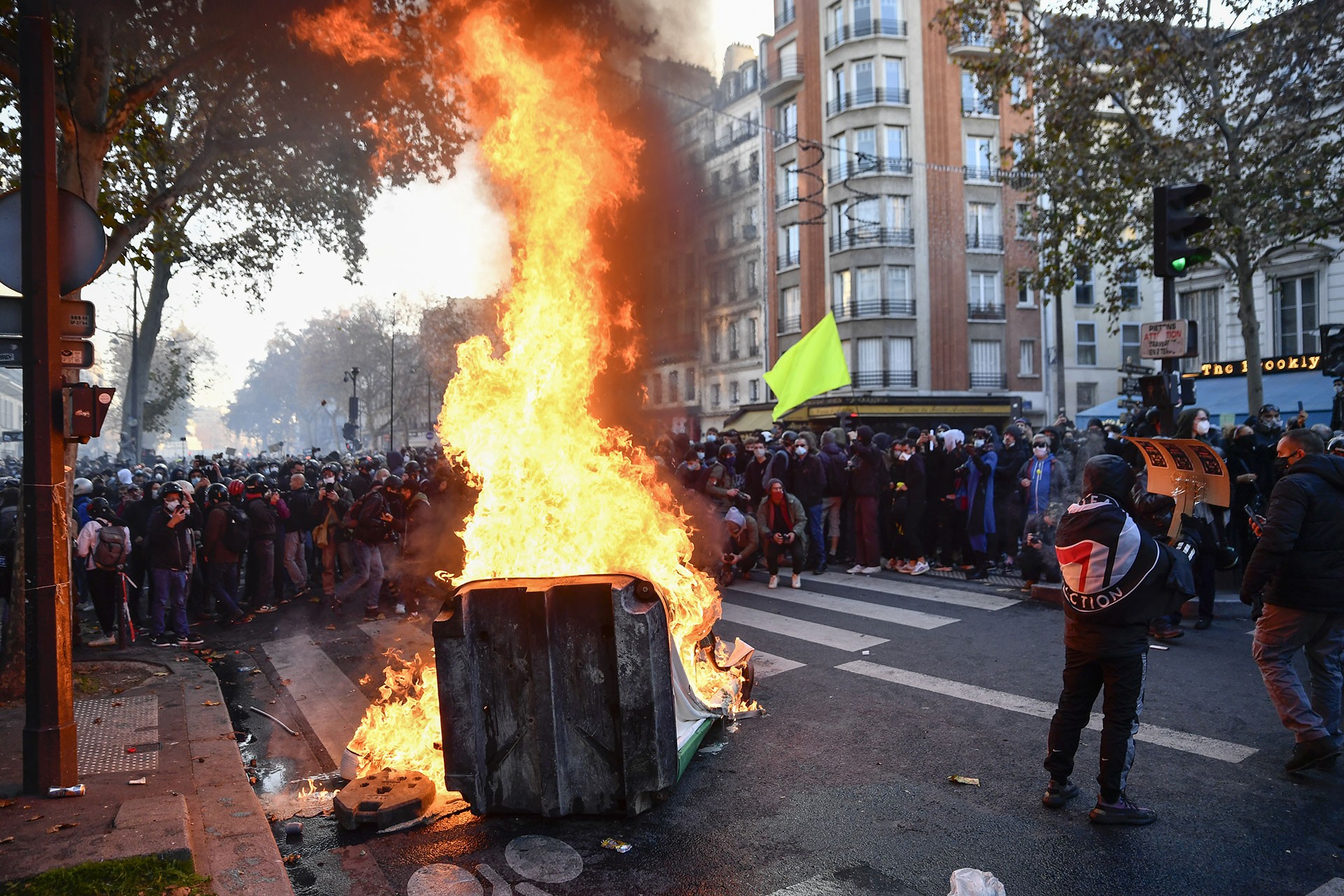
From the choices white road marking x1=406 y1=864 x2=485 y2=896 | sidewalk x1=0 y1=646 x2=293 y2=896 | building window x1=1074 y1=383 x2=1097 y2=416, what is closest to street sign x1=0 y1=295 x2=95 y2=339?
sidewalk x1=0 y1=646 x2=293 y2=896

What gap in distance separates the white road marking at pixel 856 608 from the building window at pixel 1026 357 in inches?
1122

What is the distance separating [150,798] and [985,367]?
35.1m

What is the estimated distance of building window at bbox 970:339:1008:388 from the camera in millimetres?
35469

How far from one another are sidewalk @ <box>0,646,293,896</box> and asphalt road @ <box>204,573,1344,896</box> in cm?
22

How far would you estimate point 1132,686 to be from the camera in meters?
4.31

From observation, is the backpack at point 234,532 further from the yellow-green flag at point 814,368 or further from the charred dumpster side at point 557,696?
the yellow-green flag at point 814,368

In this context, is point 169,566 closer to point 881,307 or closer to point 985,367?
point 881,307

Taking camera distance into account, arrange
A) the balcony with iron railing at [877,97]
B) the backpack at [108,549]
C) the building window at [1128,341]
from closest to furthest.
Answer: the backpack at [108,549]
the balcony with iron railing at [877,97]
the building window at [1128,341]

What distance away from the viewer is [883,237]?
34312 mm

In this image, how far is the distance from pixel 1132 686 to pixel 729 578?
7.33 meters

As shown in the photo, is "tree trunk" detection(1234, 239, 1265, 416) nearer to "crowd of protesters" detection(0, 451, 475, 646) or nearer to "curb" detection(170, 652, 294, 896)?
"crowd of protesters" detection(0, 451, 475, 646)

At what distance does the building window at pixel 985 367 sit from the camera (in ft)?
116

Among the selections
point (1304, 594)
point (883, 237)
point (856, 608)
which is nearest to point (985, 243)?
point (883, 237)

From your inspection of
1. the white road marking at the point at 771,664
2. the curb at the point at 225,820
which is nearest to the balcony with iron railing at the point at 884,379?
the white road marking at the point at 771,664
